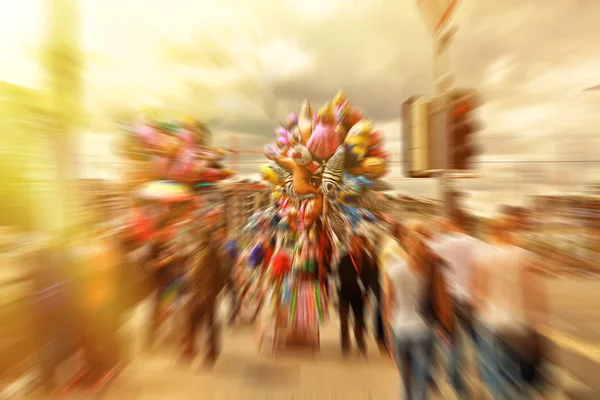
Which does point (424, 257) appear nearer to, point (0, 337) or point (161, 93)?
point (161, 93)

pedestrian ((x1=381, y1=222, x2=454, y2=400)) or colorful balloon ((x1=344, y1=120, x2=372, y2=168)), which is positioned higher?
colorful balloon ((x1=344, y1=120, x2=372, y2=168))

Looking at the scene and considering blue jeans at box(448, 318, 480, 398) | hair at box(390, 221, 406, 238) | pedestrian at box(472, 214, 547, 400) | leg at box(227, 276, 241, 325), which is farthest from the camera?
leg at box(227, 276, 241, 325)

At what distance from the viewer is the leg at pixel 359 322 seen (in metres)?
0.96

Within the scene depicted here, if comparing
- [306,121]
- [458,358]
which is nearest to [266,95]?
[306,121]

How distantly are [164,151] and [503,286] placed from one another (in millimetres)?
841

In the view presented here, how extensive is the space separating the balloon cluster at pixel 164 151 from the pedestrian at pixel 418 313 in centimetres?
58

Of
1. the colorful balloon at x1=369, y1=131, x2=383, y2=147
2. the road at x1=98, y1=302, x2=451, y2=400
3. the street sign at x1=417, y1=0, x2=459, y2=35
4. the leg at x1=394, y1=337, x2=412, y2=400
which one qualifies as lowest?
the road at x1=98, y1=302, x2=451, y2=400

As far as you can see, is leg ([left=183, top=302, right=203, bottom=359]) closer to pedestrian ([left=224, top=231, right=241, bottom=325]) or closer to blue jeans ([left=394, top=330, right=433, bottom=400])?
pedestrian ([left=224, top=231, right=241, bottom=325])

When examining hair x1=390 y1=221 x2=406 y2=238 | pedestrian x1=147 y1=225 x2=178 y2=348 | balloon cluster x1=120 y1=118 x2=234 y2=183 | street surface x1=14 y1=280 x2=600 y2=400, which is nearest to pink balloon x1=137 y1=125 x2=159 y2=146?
balloon cluster x1=120 y1=118 x2=234 y2=183

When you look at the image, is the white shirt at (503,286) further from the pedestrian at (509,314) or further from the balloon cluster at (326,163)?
the balloon cluster at (326,163)

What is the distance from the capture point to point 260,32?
930 millimetres

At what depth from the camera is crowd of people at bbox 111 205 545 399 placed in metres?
0.69

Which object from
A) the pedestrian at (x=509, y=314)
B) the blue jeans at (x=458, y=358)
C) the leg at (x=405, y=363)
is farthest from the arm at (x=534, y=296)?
the leg at (x=405, y=363)

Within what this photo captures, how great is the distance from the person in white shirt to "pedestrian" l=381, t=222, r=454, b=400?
2 cm
